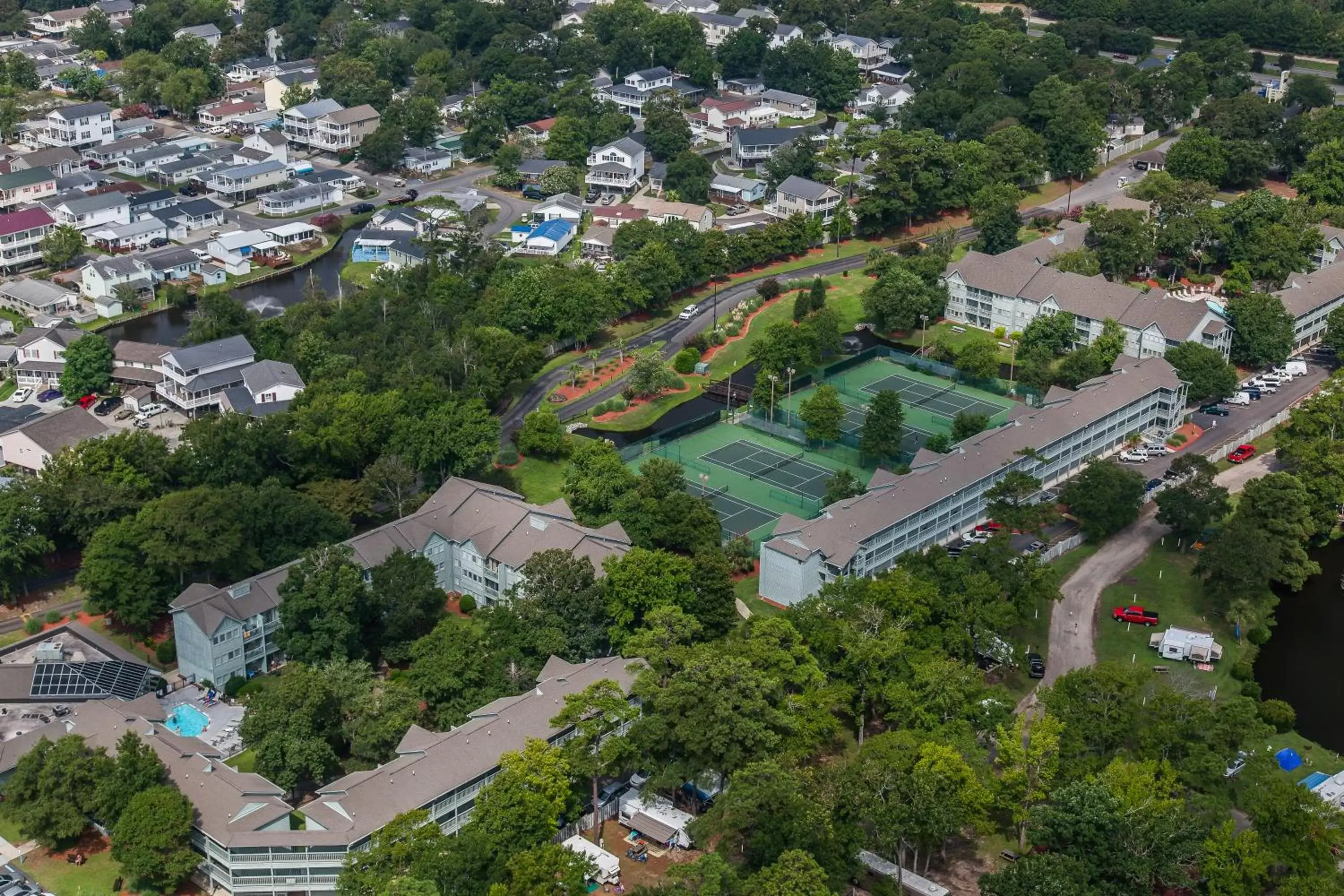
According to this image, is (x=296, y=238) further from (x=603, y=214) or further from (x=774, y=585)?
(x=774, y=585)

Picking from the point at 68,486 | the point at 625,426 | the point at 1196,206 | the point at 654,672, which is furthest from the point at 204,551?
the point at 1196,206

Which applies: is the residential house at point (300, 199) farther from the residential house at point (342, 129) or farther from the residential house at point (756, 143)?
the residential house at point (756, 143)

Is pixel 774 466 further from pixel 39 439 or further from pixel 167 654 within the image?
pixel 39 439

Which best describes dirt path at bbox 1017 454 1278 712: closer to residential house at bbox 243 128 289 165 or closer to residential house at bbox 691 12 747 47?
residential house at bbox 243 128 289 165

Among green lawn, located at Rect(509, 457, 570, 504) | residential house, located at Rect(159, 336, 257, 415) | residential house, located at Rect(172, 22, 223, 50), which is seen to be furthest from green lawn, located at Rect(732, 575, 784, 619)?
residential house, located at Rect(172, 22, 223, 50)

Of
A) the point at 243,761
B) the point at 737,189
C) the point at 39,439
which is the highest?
the point at 39,439

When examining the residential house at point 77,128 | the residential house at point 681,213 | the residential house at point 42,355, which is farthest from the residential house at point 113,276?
the residential house at point 681,213

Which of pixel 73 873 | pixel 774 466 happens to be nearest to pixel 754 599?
pixel 774 466
